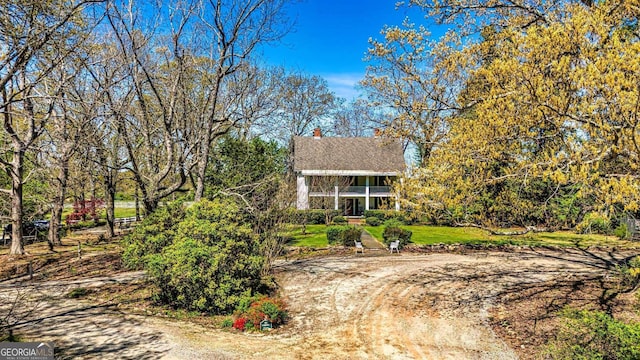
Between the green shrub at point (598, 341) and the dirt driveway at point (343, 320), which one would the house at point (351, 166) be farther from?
the green shrub at point (598, 341)

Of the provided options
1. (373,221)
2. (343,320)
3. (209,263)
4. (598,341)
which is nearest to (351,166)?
(373,221)

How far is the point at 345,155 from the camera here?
36.2m

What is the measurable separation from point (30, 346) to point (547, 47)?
431 inches

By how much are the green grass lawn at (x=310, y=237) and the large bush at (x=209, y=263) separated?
7016 millimetres

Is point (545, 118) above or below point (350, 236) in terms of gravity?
above

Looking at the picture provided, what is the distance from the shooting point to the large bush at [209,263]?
1030cm

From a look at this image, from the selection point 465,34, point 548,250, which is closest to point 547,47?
point 465,34

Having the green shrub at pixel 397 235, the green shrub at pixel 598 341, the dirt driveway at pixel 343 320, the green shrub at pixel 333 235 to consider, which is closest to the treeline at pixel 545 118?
the green shrub at pixel 598 341

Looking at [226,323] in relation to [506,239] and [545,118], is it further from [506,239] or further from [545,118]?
[506,239]

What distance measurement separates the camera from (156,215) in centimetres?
1338

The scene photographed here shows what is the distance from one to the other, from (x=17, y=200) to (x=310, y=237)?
14.3 metres

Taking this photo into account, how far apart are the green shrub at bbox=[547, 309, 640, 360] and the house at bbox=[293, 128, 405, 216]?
25640 mm

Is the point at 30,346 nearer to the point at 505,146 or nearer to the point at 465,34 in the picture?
the point at 505,146

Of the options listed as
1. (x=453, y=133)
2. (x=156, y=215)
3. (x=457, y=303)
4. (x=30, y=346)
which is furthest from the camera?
(x=156, y=215)
